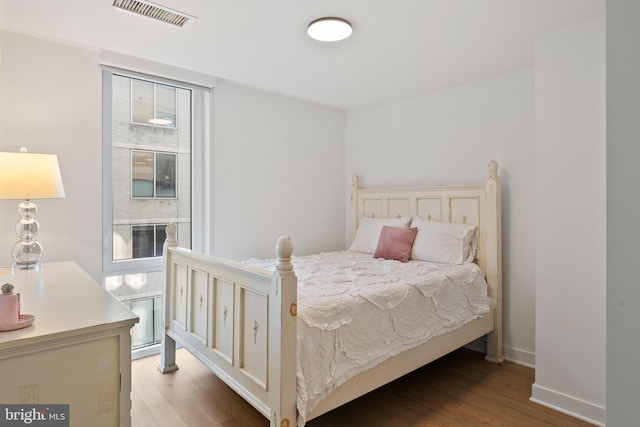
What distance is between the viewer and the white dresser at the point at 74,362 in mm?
1041

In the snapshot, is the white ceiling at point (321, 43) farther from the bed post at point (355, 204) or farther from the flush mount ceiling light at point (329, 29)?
the bed post at point (355, 204)

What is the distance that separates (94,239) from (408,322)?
7.48 ft

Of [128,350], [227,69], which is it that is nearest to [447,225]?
[227,69]

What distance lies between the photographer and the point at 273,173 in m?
3.66

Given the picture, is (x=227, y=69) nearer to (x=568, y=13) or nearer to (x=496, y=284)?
(x=568, y=13)

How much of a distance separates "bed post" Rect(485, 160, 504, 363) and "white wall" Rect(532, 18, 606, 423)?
53cm

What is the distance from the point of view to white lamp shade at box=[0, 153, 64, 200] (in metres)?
1.93

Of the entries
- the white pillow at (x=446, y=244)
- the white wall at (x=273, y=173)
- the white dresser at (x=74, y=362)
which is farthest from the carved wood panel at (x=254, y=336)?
the white pillow at (x=446, y=244)

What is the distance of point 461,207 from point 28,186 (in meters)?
3.04

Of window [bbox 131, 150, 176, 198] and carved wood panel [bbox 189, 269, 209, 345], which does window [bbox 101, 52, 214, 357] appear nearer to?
window [bbox 131, 150, 176, 198]

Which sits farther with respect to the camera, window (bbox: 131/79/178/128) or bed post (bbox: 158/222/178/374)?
window (bbox: 131/79/178/128)

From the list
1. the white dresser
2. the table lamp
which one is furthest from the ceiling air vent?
the white dresser

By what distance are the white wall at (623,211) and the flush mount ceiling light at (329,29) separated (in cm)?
176

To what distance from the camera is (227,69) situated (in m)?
2.98
